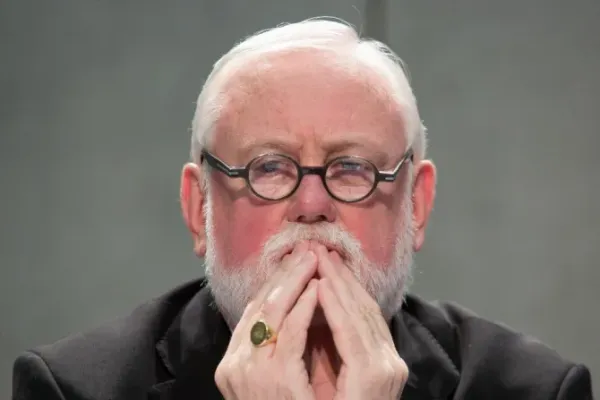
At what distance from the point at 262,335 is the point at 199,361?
1.46ft

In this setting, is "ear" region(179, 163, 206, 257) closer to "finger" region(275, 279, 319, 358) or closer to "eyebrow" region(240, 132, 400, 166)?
"eyebrow" region(240, 132, 400, 166)

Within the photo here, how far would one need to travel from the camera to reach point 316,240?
154 cm

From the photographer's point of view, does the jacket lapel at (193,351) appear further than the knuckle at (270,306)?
Yes

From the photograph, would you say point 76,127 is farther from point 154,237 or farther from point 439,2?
point 439,2

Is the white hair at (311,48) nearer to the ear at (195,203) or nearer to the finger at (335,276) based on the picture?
the ear at (195,203)

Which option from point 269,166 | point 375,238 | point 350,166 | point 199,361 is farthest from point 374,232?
point 199,361

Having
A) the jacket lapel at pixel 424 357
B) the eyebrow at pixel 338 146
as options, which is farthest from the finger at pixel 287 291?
the jacket lapel at pixel 424 357

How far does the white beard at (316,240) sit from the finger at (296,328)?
134mm

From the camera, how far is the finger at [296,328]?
1417 mm

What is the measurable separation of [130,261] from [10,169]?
0.39 metres

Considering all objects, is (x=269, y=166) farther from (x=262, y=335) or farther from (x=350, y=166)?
(x=262, y=335)

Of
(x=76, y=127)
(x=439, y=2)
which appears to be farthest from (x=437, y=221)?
(x=76, y=127)

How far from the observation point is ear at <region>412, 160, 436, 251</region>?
1.83 metres

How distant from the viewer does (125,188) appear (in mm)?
2180
